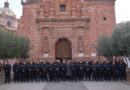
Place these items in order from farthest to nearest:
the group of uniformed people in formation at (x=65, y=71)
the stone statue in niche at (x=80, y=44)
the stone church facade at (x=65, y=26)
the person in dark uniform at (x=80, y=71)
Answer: the stone church facade at (x=65, y=26), the stone statue in niche at (x=80, y=44), the person in dark uniform at (x=80, y=71), the group of uniformed people in formation at (x=65, y=71)

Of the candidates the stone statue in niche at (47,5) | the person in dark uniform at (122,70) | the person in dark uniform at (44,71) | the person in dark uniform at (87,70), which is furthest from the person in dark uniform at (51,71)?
the stone statue in niche at (47,5)

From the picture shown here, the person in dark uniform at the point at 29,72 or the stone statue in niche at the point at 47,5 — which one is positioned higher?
the stone statue in niche at the point at 47,5

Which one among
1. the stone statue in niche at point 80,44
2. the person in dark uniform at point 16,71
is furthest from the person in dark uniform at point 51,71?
the stone statue in niche at point 80,44

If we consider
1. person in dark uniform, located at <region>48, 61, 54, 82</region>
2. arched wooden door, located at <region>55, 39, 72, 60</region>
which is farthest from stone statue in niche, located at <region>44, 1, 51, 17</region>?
person in dark uniform, located at <region>48, 61, 54, 82</region>

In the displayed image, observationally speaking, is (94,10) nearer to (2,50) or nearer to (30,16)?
(30,16)

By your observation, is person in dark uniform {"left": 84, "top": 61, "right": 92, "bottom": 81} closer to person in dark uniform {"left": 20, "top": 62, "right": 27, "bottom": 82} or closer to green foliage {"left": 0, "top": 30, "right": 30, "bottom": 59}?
person in dark uniform {"left": 20, "top": 62, "right": 27, "bottom": 82}

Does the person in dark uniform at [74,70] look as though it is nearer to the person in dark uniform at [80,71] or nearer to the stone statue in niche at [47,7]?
the person in dark uniform at [80,71]

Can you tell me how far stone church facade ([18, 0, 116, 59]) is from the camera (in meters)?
36.3

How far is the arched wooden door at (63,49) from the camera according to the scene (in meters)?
37.3

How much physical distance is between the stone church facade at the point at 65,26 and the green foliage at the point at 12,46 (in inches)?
107

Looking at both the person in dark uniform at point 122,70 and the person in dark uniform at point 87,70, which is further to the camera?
the person in dark uniform at point 87,70

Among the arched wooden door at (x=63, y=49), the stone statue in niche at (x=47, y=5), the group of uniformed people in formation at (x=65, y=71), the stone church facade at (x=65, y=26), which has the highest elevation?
the stone statue in niche at (x=47, y=5)

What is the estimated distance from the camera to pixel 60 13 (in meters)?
37.6

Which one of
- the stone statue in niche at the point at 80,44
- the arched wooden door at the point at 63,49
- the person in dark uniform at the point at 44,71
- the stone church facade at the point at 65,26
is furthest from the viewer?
the arched wooden door at the point at 63,49
